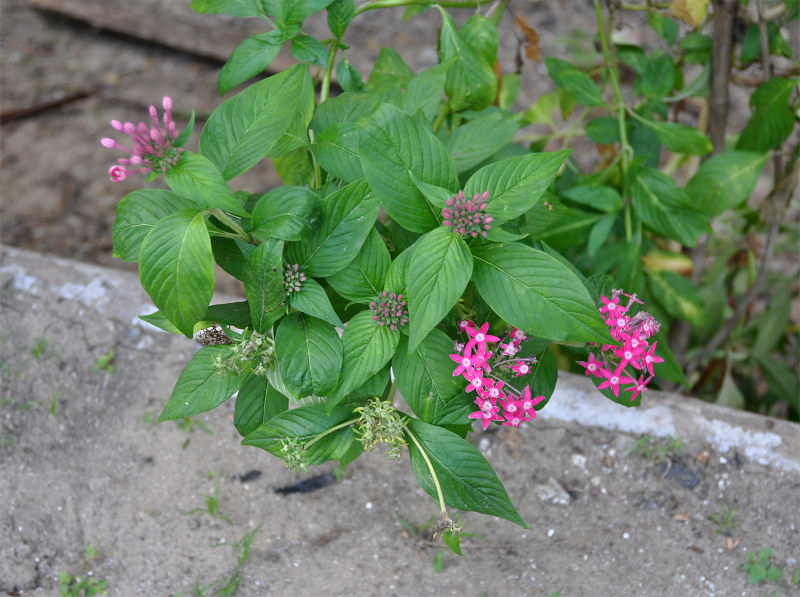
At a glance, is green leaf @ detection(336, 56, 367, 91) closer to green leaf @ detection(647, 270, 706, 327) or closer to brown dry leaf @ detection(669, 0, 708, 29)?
brown dry leaf @ detection(669, 0, 708, 29)

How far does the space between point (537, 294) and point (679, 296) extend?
943 millimetres

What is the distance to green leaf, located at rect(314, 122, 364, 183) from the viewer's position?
1.15 m

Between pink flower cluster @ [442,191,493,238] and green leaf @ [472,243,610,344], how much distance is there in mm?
57

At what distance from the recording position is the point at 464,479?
1109mm

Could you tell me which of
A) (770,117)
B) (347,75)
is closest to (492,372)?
(347,75)

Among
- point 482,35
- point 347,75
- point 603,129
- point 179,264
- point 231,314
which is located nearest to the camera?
point 179,264

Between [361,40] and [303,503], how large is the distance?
8.55ft

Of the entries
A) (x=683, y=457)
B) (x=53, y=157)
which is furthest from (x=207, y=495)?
(x=53, y=157)

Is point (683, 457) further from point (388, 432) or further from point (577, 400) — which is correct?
point (388, 432)

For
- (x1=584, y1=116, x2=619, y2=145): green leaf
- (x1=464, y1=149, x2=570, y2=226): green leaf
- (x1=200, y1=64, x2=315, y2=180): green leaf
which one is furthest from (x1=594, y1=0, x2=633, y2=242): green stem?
(x1=200, y1=64, x2=315, y2=180): green leaf

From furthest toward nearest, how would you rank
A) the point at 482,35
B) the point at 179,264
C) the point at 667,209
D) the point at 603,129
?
the point at 603,129 < the point at 667,209 < the point at 482,35 < the point at 179,264

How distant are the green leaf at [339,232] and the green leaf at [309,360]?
10 centimetres

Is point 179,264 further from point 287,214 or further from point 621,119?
point 621,119

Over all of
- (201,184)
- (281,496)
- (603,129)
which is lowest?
(281,496)
